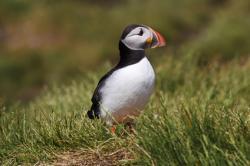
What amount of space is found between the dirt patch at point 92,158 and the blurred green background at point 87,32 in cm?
787

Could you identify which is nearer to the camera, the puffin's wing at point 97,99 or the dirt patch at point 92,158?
the dirt patch at point 92,158

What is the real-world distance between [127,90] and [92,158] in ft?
1.62

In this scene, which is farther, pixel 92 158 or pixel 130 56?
pixel 130 56

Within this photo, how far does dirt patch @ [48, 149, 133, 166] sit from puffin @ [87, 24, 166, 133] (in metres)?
0.25

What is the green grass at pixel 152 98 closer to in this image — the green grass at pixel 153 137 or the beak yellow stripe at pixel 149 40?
the green grass at pixel 153 137

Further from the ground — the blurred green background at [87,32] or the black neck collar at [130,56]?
the black neck collar at [130,56]

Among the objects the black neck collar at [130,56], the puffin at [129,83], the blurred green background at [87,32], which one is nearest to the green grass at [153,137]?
the puffin at [129,83]

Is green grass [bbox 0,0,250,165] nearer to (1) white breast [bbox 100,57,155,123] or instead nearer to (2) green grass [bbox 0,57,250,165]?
(2) green grass [bbox 0,57,250,165]

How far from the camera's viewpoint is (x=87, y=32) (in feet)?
53.9

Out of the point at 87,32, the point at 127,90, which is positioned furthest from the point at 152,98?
the point at 87,32

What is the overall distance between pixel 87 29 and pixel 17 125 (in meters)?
11.4

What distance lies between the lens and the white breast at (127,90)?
4656mm

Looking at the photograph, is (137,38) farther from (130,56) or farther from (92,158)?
(92,158)

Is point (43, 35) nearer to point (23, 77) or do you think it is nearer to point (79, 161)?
point (23, 77)
